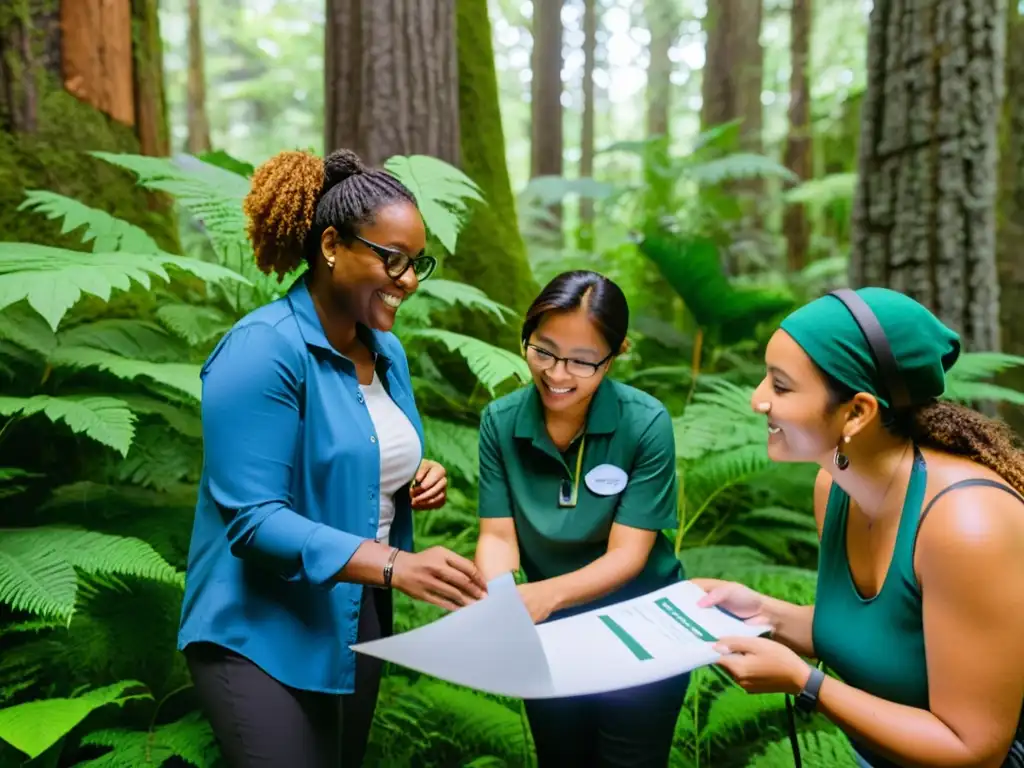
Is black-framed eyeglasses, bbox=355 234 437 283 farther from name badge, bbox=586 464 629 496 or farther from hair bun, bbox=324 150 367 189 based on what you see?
name badge, bbox=586 464 629 496

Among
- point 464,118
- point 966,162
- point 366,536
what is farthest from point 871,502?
point 464,118

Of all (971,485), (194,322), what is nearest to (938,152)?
(971,485)

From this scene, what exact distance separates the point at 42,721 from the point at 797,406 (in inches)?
76.2

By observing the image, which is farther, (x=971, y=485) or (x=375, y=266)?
(x=375, y=266)

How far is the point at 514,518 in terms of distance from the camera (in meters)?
1.81

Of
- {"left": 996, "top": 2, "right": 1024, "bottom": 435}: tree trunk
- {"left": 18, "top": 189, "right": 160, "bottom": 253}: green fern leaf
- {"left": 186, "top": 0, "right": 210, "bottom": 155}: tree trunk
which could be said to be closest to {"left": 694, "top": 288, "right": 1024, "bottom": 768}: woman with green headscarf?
{"left": 18, "top": 189, "right": 160, "bottom": 253}: green fern leaf

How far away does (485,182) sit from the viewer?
4.38 metres

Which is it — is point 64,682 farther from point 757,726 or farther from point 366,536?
point 757,726

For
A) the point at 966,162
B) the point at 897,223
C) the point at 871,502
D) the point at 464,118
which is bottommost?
the point at 871,502

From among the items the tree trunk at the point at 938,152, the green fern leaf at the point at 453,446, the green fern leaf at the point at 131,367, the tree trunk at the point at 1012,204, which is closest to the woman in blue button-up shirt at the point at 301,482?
the green fern leaf at the point at 131,367

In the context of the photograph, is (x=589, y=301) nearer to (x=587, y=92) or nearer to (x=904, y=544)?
(x=904, y=544)

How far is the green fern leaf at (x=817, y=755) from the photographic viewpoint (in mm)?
2027

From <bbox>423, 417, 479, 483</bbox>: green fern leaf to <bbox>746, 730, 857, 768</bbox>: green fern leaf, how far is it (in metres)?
1.33

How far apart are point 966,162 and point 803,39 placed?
7.00 m
